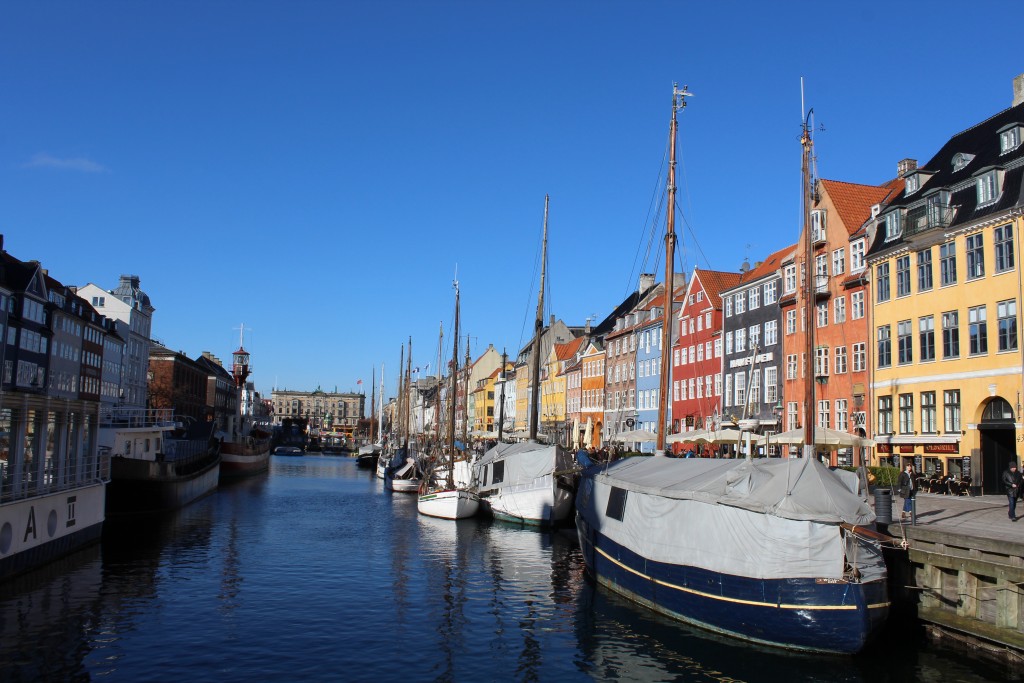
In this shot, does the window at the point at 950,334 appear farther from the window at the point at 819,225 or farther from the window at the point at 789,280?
the window at the point at 789,280

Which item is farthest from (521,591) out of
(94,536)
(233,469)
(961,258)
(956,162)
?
(233,469)

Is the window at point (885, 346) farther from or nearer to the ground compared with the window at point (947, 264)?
nearer to the ground

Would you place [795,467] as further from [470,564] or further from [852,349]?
[852,349]

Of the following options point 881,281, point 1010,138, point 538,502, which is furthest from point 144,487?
point 1010,138

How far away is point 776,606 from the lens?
18984mm

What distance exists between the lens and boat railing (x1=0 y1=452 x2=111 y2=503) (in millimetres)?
25359

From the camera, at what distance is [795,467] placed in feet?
66.3

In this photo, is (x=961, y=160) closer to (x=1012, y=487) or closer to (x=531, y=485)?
(x=1012, y=487)

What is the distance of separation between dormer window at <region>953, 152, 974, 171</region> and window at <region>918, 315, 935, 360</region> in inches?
326

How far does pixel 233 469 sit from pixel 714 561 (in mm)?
77180

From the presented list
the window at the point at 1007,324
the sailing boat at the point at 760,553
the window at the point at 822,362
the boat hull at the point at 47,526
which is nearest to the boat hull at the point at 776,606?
the sailing boat at the point at 760,553

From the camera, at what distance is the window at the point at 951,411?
39.0 m

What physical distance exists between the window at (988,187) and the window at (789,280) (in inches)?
650

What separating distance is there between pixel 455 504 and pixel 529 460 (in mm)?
5813
